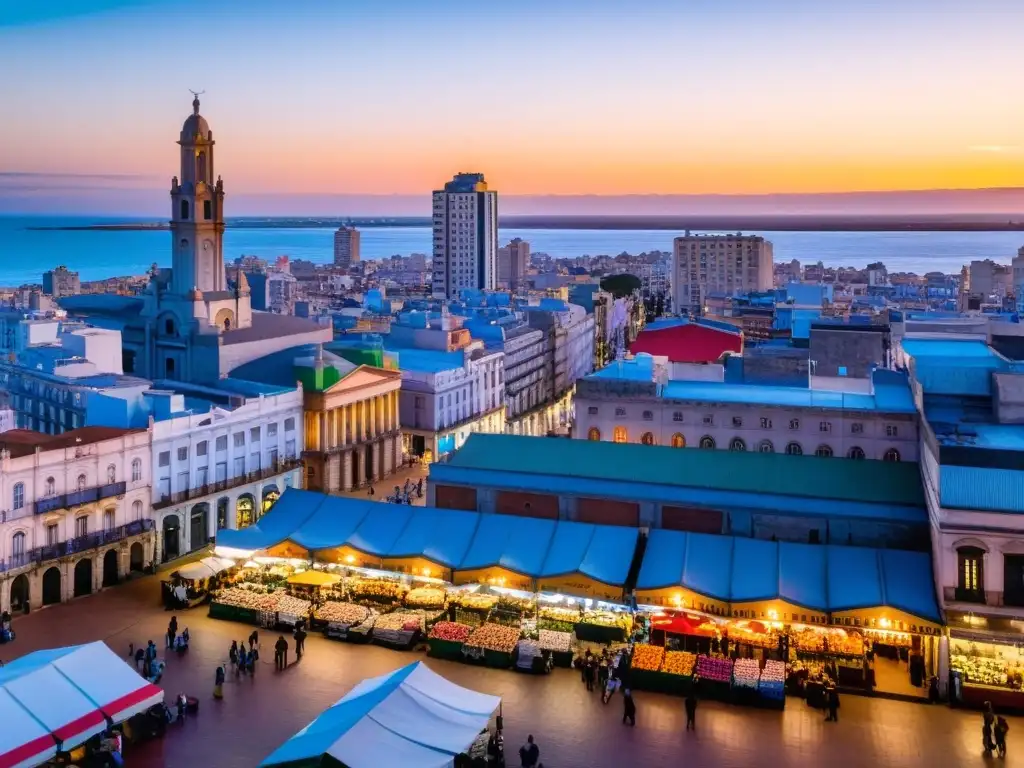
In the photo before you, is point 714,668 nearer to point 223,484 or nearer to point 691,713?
point 691,713

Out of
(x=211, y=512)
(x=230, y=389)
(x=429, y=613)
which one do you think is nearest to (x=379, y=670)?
(x=429, y=613)

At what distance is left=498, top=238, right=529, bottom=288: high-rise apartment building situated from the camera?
7052 inches

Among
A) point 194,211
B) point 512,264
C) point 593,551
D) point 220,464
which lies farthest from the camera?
point 512,264

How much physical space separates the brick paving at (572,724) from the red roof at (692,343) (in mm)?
38741

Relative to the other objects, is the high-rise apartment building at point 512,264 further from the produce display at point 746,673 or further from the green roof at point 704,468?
the produce display at point 746,673

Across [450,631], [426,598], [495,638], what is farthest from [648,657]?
[426,598]

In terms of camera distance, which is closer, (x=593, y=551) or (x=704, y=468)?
(x=593, y=551)

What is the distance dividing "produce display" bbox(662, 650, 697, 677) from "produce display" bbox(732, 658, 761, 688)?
3.50 ft

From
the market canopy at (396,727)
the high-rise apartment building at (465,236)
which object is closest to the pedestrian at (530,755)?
the market canopy at (396,727)

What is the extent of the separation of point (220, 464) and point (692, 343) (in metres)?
33.4

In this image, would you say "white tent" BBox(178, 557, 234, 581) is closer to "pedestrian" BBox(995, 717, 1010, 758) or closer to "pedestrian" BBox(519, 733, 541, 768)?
"pedestrian" BBox(519, 733, 541, 768)

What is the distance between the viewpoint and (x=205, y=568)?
31000mm

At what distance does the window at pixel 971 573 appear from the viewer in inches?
963

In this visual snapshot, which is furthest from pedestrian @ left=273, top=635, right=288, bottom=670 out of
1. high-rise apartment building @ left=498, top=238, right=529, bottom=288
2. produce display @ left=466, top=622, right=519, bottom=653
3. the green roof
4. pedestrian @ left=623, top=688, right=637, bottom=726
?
high-rise apartment building @ left=498, top=238, right=529, bottom=288
